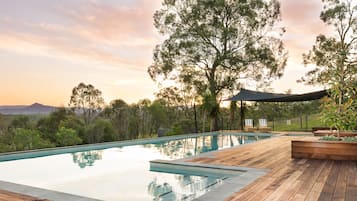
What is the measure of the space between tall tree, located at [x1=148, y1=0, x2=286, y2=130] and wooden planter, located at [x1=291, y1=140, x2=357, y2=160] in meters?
8.74

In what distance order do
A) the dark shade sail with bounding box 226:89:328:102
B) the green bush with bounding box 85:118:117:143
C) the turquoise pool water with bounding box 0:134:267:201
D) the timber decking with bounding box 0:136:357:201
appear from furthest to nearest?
the green bush with bounding box 85:118:117:143 → the dark shade sail with bounding box 226:89:328:102 → the turquoise pool water with bounding box 0:134:267:201 → the timber decking with bounding box 0:136:357:201

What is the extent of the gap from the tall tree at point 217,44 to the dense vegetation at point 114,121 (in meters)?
1.51

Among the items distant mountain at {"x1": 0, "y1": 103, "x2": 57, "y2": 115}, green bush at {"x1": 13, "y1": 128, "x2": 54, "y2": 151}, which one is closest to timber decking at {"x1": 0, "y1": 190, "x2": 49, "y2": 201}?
green bush at {"x1": 13, "y1": 128, "x2": 54, "y2": 151}

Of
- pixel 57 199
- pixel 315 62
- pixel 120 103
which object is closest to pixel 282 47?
pixel 315 62

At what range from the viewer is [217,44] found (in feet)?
50.1

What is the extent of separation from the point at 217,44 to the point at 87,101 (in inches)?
285

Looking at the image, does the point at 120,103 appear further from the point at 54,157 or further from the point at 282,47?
the point at 282,47

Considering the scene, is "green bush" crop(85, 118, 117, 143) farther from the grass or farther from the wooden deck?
the grass

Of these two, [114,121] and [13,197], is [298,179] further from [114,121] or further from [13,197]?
[114,121]

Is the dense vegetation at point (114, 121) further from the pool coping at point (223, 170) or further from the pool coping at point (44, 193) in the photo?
the pool coping at point (223, 170)

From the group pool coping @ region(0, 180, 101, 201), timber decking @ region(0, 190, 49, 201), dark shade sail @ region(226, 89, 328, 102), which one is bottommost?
timber decking @ region(0, 190, 49, 201)

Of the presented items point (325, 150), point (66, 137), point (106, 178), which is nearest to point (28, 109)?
point (66, 137)

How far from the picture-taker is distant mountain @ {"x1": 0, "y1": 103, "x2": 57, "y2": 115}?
9.75 meters

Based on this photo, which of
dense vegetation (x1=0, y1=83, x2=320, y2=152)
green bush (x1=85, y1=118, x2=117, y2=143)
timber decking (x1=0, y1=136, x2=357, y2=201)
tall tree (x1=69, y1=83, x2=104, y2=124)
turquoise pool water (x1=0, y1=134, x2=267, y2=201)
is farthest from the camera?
tall tree (x1=69, y1=83, x2=104, y2=124)
